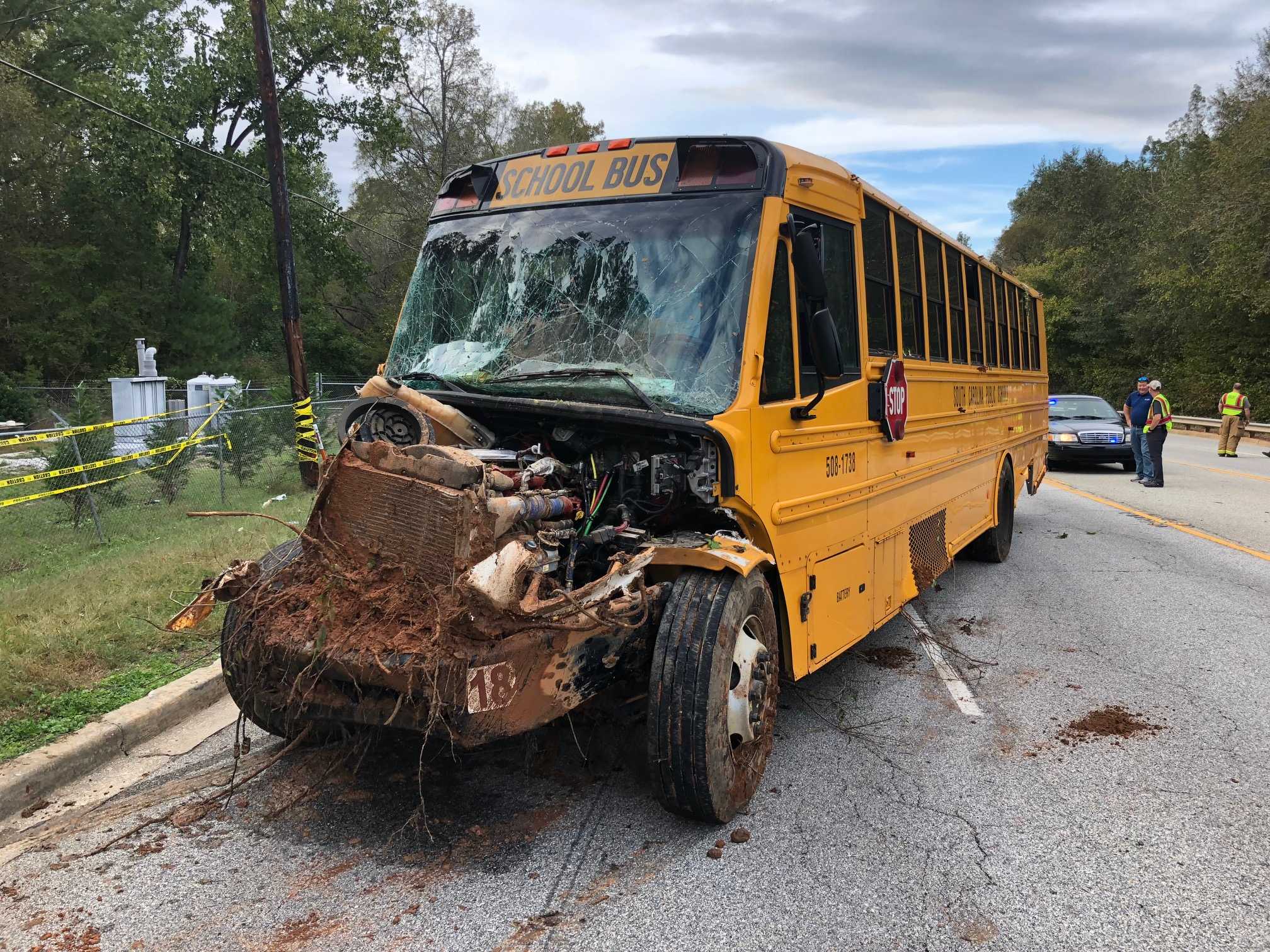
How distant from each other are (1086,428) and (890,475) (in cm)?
1595

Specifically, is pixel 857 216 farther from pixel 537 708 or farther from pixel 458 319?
pixel 537 708

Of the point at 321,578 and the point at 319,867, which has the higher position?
the point at 321,578

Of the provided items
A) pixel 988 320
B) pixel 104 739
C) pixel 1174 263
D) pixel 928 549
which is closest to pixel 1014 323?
pixel 988 320

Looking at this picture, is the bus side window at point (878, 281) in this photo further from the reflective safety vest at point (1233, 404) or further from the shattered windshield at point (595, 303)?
the reflective safety vest at point (1233, 404)

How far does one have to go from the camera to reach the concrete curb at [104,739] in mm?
3977

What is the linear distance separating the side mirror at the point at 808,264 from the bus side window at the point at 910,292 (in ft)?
6.08

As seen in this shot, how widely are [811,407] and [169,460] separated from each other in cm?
1033

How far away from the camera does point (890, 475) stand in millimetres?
5586

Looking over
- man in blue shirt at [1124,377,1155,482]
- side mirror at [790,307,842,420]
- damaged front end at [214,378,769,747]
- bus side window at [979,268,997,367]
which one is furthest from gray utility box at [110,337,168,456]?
man in blue shirt at [1124,377,1155,482]

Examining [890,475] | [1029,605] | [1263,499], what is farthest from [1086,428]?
[890,475]

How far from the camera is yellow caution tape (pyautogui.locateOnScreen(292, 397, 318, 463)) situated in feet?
40.1

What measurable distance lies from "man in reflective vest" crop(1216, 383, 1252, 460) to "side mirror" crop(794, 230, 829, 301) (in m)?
22.2

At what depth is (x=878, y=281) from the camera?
533 centimetres

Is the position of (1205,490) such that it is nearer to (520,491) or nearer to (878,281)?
(878,281)
